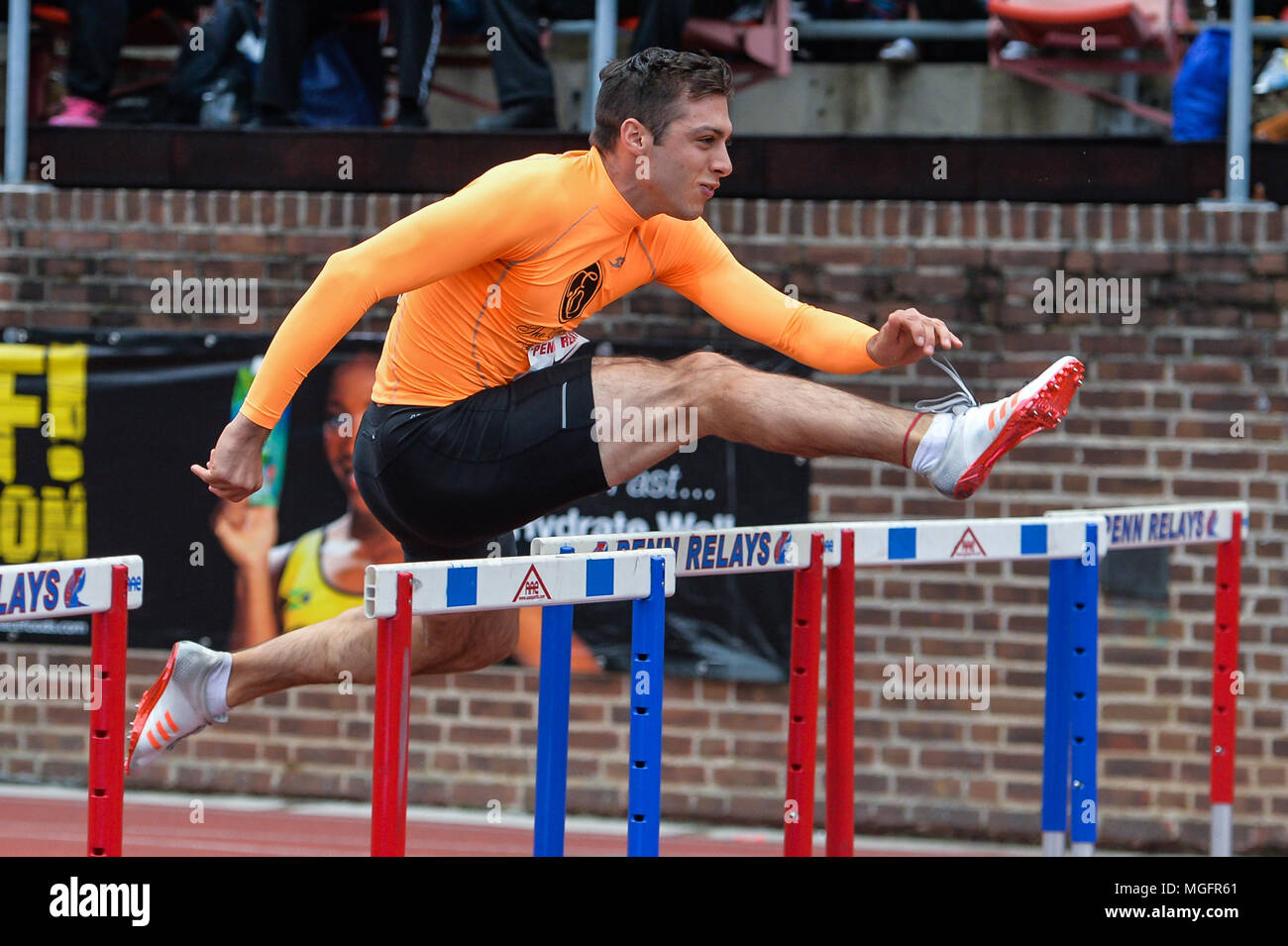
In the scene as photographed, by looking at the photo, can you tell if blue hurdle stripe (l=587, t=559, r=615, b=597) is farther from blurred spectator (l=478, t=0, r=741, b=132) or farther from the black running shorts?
blurred spectator (l=478, t=0, r=741, b=132)

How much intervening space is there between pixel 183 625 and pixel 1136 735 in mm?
3761

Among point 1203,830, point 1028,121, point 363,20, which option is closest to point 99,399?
point 363,20

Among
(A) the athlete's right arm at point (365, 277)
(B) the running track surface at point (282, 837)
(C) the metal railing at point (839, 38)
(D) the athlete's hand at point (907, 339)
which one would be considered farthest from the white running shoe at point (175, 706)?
(C) the metal railing at point (839, 38)

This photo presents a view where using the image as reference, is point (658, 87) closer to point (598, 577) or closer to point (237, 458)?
point (598, 577)

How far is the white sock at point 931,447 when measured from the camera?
12.1 feet

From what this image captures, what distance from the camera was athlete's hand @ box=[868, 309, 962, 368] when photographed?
147 inches

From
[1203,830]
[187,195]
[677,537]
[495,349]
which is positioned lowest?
[1203,830]

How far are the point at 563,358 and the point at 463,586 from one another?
107 centimetres

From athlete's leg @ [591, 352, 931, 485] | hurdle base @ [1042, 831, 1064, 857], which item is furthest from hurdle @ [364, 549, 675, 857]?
hurdle base @ [1042, 831, 1064, 857]

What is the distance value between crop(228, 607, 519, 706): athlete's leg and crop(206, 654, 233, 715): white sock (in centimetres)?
1

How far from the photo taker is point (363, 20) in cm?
718
